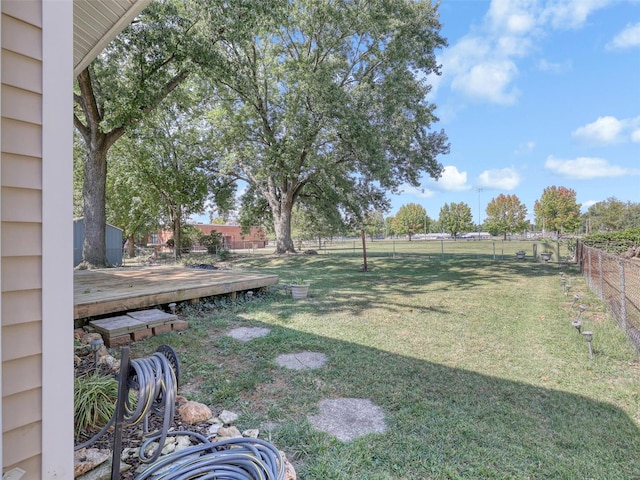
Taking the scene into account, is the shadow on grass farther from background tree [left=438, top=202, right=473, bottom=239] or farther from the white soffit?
background tree [left=438, top=202, right=473, bottom=239]

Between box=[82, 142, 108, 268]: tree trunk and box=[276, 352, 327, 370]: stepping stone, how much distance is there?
792cm

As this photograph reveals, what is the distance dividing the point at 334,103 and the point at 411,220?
45643 mm

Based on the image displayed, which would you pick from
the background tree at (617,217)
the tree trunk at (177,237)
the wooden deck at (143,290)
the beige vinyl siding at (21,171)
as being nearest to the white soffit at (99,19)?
the beige vinyl siding at (21,171)

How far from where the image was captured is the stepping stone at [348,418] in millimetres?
2096

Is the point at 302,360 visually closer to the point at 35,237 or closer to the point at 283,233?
the point at 35,237

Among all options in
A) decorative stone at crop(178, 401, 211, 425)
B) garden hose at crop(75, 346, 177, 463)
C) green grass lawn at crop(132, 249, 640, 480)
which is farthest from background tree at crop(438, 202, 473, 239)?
garden hose at crop(75, 346, 177, 463)

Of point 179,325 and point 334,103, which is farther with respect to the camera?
point 334,103

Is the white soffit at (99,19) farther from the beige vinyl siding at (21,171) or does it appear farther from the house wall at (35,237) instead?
the beige vinyl siding at (21,171)

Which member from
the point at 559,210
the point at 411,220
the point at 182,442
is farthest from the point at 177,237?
the point at 411,220


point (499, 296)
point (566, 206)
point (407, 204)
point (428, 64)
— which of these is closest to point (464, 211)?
point (407, 204)

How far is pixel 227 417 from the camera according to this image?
207 centimetres

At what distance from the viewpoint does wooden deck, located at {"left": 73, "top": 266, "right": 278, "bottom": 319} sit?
157 inches

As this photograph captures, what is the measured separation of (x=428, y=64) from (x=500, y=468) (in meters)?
15.6

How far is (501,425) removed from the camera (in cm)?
215
